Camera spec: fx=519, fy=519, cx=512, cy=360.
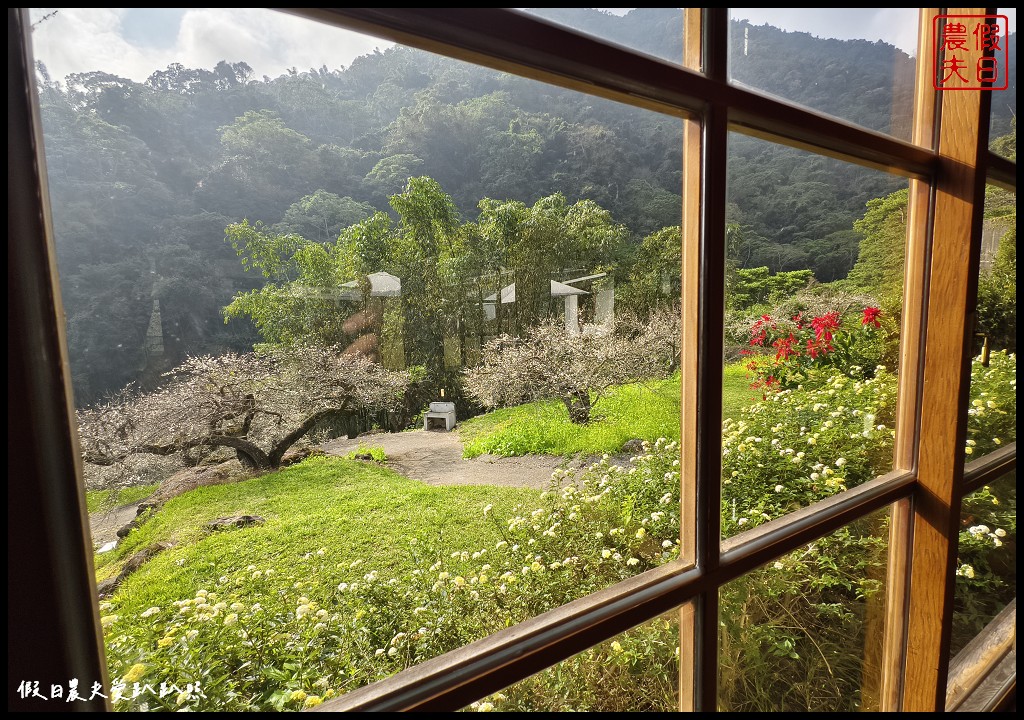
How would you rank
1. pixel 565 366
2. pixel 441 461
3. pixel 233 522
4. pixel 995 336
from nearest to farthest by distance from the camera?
pixel 233 522 < pixel 441 461 < pixel 565 366 < pixel 995 336

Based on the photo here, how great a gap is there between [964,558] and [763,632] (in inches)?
48.9

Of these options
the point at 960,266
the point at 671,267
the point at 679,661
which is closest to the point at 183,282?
the point at 671,267

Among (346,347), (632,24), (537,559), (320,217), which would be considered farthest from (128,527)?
(632,24)

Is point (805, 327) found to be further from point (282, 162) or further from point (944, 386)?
point (282, 162)

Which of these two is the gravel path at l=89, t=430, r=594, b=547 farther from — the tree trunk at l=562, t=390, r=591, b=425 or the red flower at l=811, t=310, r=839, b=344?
the red flower at l=811, t=310, r=839, b=344

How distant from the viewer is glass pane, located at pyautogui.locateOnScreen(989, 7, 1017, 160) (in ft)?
5.70

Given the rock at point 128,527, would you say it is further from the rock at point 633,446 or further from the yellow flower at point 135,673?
the rock at point 633,446

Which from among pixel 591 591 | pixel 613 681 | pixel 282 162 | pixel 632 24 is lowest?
pixel 613 681

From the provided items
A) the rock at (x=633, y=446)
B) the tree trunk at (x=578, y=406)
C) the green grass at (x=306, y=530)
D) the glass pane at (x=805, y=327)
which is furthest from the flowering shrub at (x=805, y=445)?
the green grass at (x=306, y=530)

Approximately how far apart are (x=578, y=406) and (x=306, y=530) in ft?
1.80

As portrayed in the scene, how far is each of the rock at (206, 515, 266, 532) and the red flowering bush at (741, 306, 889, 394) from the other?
115cm

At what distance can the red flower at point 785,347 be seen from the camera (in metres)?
1.43

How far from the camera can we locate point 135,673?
67 cm

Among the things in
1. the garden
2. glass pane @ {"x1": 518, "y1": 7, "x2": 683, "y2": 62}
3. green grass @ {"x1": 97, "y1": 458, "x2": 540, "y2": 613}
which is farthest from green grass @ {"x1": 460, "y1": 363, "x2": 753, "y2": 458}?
glass pane @ {"x1": 518, "y1": 7, "x2": 683, "y2": 62}
